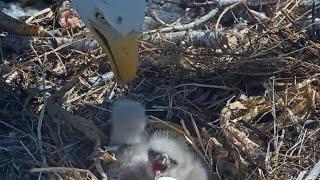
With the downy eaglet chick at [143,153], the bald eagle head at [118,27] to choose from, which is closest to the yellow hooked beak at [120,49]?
the bald eagle head at [118,27]

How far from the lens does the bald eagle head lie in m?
3.44

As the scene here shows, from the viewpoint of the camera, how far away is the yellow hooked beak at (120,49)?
3584 mm

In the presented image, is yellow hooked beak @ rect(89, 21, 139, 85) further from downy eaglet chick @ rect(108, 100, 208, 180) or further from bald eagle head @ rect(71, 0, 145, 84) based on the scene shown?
downy eaglet chick @ rect(108, 100, 208, 180)

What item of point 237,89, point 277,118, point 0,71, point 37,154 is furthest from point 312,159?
point 0,71

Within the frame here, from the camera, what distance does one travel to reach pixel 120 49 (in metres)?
3.63

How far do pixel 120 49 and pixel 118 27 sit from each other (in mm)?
152

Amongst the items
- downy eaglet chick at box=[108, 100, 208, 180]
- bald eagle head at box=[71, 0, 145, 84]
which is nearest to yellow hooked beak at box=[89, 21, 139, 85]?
bald eagle head at box=[71, 0, 145, 84]

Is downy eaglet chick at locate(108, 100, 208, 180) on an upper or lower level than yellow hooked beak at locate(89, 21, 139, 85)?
lower

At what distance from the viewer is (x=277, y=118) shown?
3750mm

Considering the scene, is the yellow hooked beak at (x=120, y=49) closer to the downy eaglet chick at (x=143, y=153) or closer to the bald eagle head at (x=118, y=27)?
the bald eagle head at (x=118, y=27)

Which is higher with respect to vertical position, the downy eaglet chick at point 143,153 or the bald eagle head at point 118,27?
the bald eagle head at point 118,27

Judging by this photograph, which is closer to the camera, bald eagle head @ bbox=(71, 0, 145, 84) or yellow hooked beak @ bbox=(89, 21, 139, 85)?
bald eagle head @ bbox=(71, 0, 145, 84)

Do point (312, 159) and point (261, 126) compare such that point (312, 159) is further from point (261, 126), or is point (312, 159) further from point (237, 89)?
point (237, 89)

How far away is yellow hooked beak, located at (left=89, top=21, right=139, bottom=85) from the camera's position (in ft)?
11.8
